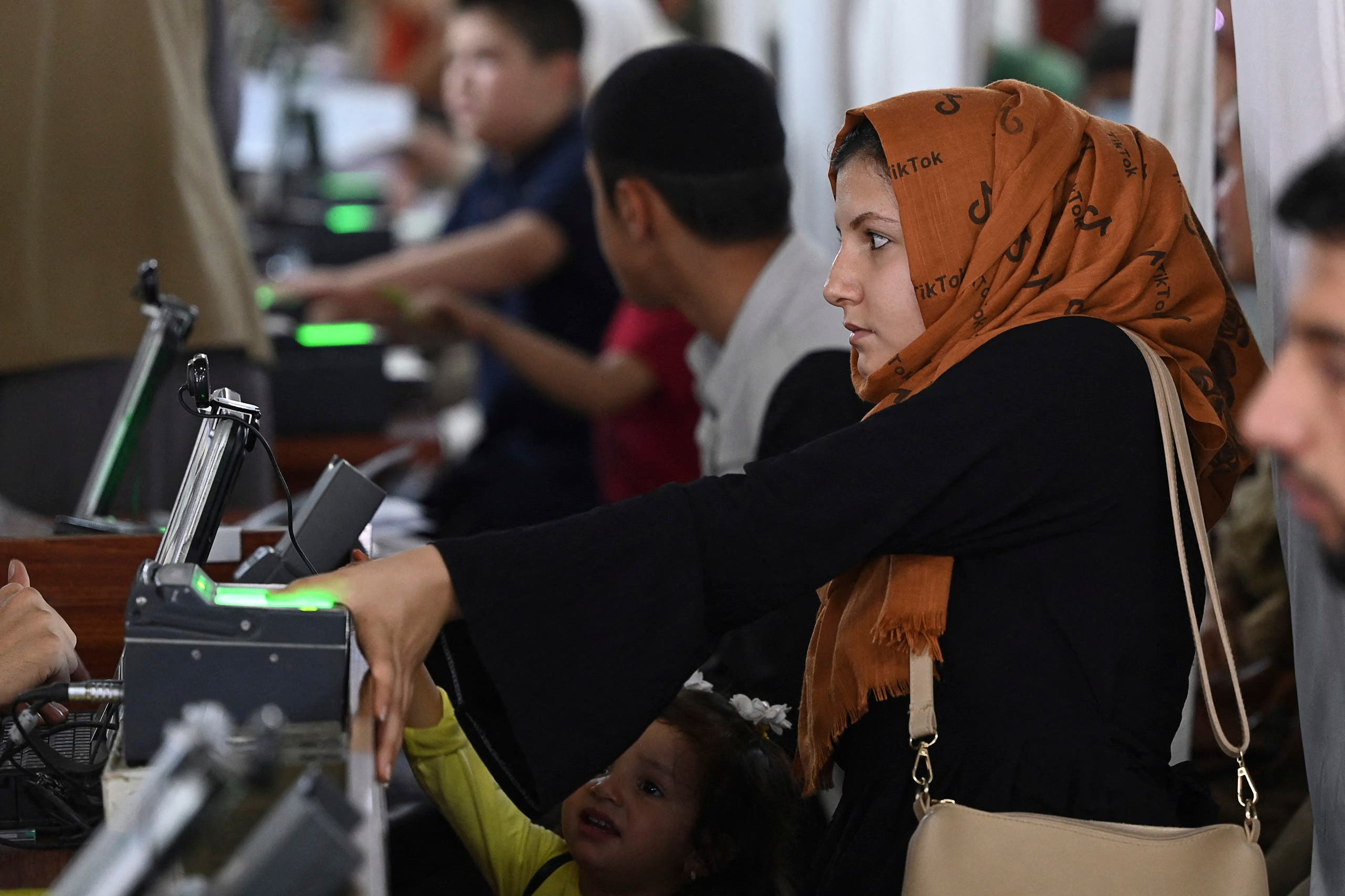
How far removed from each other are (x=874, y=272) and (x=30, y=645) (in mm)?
806

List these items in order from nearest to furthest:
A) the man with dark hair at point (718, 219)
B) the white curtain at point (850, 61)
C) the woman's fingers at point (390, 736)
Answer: the woman's fingers at point (390, 736) < the man with dark hair at point (718, 219) < the white curtain at point (850, 61)

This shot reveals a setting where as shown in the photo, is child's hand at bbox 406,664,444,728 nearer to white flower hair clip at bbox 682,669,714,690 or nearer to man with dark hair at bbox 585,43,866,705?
white flower hair clip at bbox 682,669,714,690

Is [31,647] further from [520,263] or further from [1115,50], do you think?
[1115,50]

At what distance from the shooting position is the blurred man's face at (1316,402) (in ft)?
2.87

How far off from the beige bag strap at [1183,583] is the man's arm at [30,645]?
2.38ft

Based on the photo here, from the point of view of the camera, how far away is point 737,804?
152cm

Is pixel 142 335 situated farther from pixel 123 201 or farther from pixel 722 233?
pixel 722 233

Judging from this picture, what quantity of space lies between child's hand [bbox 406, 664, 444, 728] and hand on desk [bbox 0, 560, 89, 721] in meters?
0.30

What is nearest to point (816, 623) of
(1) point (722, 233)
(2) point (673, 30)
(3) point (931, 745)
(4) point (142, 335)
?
(3) point (931, 745)

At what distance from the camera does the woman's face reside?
4.40ft

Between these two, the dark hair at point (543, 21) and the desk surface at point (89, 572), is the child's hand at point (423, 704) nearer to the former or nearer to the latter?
the desk surface at point (89, 572)

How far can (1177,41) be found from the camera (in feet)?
5.97

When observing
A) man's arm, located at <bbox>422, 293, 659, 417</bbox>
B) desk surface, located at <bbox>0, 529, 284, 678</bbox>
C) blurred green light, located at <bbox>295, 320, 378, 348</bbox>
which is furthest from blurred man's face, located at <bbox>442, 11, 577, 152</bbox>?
desk surface, located at <bbox>0, 529, 284, 678</bbox>

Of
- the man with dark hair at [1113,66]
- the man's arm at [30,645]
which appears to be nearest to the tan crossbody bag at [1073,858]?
the man's arm at [30,645]
